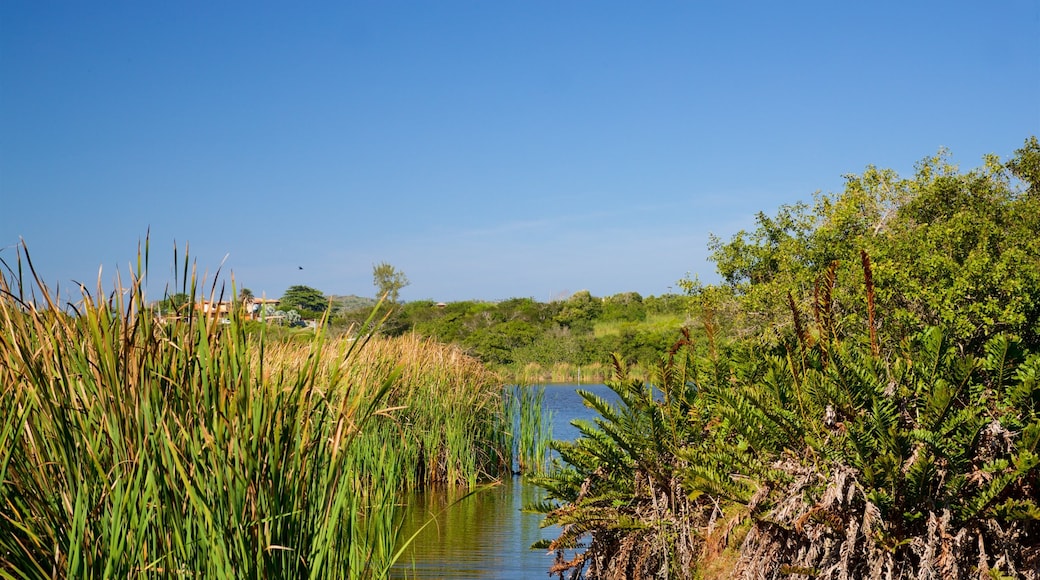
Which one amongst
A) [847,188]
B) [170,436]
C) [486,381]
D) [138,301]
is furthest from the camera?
[847,188]

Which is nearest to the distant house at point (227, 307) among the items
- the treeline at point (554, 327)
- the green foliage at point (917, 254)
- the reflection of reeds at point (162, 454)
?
the reflection of reeds at point (162, 454)

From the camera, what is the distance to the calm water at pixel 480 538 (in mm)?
8750

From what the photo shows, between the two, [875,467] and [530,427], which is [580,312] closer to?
[530,427]

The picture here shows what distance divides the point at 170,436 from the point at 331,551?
2.23ft

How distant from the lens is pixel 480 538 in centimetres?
1028

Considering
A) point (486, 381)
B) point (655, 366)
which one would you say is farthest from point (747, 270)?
point (655, 366)

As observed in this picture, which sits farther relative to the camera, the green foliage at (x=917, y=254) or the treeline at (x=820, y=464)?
the green foliage at (x=917, y=254)

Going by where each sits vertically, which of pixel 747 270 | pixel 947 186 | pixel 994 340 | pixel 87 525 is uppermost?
pixel 947 186

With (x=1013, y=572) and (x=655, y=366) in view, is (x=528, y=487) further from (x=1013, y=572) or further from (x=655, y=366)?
(x=1013, y=572)

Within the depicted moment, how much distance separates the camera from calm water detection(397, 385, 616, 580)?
8750 millimetres

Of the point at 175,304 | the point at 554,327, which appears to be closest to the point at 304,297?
the point at 554,327

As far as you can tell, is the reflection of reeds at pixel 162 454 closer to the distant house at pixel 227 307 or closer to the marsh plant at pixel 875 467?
the distant house at pixel 227 307

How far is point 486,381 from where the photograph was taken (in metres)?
14.7

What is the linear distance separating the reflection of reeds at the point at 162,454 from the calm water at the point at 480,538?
3.55 metres
